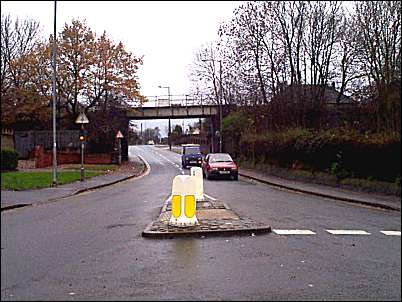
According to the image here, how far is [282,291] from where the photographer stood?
20.8 feet

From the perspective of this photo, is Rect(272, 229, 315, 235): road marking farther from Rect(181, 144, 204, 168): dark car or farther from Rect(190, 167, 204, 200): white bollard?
Rect(181, 144, 204, 168): dark car

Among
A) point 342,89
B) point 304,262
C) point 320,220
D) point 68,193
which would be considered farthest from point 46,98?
point 304,262

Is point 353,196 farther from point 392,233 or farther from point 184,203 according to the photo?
point 184,203

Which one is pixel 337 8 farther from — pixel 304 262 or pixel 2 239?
pixel 2 239

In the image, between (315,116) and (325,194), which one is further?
(315,116)

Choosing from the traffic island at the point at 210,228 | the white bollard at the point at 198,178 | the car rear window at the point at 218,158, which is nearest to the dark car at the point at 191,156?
the car rear window at the point at 218,158

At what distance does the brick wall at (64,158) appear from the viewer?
3441 cm

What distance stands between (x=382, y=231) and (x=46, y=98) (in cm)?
2597

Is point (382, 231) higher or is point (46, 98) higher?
point (46, 98)

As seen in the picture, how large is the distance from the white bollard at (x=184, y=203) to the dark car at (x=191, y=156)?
69.6 ft

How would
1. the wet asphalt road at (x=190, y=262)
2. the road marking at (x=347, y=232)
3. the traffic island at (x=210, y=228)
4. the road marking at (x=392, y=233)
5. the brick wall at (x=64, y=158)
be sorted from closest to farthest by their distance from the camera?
the wet asphalt road at (x=190, y=262), the traffic island at (x=210, y=228), the road marking at (x=392, y=233), the road marking at (x=347, y=232), the brick wall at (x=64, y=158)

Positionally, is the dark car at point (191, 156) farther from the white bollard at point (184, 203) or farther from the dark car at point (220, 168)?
the white bollard at point (184, 203)

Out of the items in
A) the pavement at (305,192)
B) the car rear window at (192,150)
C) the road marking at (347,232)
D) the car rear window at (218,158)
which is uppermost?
the car rear window at (192,150)

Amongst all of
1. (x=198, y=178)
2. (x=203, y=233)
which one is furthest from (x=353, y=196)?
(x=203, y=233)
